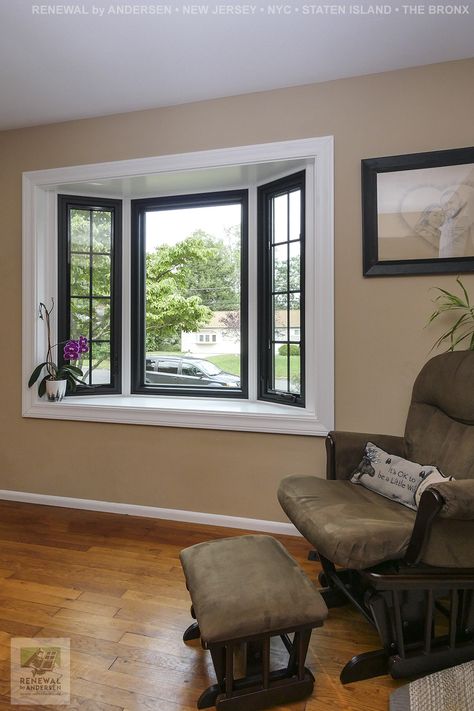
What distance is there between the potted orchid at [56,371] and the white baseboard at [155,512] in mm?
692

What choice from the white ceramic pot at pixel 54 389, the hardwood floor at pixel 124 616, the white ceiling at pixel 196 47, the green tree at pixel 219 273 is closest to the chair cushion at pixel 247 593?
the hardwood floor at pixel 124 616

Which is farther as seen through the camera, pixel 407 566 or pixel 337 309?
pixel 337 309

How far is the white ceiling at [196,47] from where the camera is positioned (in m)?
1.99

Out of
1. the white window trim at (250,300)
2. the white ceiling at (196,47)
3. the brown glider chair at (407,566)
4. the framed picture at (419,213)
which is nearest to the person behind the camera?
the brown glider chair at (407,566)

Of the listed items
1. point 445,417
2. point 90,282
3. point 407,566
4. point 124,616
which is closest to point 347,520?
point 407,566

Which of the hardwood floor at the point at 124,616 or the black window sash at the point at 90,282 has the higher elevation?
the black window sash at the point at 90,282

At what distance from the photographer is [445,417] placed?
2.02 meters

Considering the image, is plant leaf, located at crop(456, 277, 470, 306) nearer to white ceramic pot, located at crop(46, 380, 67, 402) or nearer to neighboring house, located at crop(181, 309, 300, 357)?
neighboring house, located at crop(181, 309, 300, 357)

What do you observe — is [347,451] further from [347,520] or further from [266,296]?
[266,296]

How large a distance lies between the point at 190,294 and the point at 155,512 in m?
1.55

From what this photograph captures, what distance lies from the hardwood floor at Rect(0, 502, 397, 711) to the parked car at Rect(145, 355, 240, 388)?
3.34ft

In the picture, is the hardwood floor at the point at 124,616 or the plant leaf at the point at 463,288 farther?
the plant leaf at the point at 463,288

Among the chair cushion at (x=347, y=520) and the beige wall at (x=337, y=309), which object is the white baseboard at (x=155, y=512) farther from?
the chair cushion at (x=347, y=520)

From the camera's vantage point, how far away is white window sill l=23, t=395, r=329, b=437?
2.59 m
